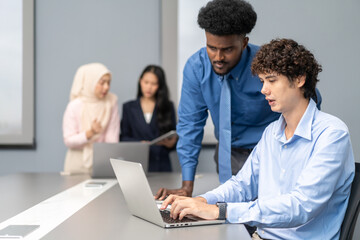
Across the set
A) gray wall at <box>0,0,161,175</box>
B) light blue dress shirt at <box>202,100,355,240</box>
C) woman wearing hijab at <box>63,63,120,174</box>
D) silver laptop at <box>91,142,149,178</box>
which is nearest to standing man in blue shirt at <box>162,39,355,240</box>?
light blue dress shirt at <box>202,100,355,240</box>

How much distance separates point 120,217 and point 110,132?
6.52ft

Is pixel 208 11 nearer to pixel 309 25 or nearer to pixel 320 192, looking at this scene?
pixel 320 192

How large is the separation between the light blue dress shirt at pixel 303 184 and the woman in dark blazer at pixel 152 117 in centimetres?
204

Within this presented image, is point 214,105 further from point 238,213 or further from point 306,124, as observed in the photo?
point 238,213

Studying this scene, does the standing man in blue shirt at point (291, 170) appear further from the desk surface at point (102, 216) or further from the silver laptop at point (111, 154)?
the silver laptop at point (111, 154)

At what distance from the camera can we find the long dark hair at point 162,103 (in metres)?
3.72

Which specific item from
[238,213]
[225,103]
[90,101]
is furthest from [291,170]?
[90,101]

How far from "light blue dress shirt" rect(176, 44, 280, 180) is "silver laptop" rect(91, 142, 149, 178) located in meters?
0.57

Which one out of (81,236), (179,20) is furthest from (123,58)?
(81,236)

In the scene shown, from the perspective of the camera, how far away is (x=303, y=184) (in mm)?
1425

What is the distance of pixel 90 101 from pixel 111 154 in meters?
1.01

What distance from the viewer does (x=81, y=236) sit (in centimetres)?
135

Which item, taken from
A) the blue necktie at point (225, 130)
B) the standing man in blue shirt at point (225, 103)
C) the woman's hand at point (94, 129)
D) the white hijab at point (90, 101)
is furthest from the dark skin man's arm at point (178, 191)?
the white hijab at point (90, 101)

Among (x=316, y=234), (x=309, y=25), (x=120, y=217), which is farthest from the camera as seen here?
(x=309, y=25)
